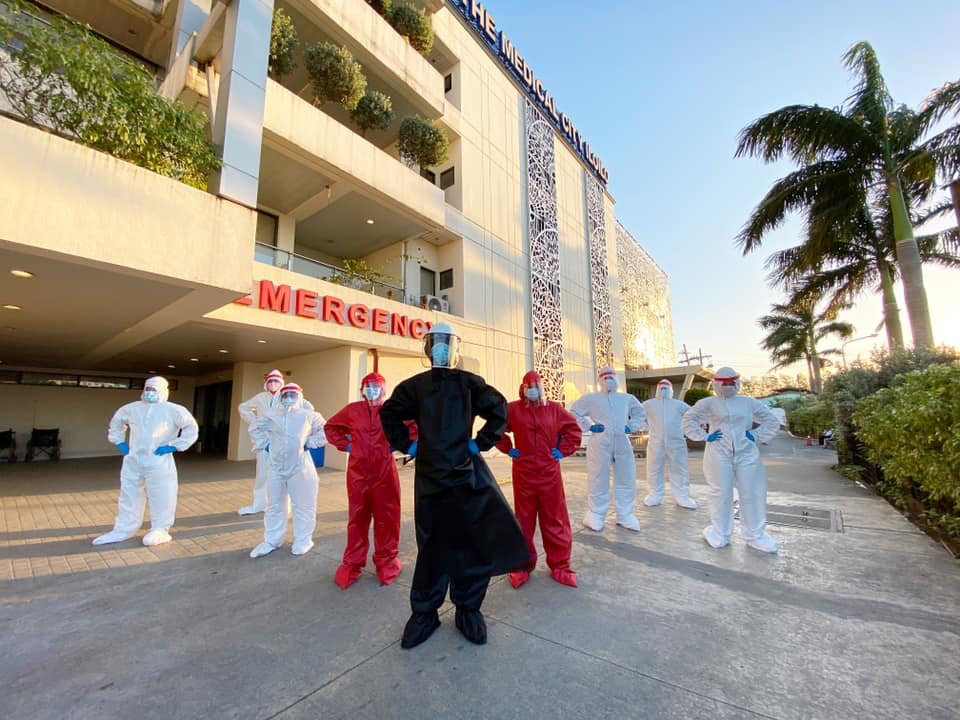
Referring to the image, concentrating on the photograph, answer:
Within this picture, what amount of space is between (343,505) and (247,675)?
163 inches

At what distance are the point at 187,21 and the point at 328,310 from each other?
6.71 metres

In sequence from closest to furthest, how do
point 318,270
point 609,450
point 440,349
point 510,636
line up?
point 510,636 < point 440,349 < point 609,450 < point 318,270

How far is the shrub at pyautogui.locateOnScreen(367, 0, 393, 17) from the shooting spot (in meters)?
11.6

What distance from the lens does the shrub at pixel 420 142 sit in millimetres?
11023

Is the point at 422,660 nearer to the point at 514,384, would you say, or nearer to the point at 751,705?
the point at 751,705

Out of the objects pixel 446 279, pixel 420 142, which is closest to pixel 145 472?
pixel 446 279

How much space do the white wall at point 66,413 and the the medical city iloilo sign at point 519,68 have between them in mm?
18665

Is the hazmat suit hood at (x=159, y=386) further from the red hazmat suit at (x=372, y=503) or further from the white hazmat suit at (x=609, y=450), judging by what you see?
the white hazmat suit at (x=609, y=450)

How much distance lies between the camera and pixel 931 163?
8.52 m

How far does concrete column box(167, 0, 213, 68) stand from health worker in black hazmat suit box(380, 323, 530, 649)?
10.5 metres

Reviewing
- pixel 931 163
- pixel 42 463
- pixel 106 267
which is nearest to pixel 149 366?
pixel 42 463

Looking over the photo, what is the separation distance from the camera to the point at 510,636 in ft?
8.04

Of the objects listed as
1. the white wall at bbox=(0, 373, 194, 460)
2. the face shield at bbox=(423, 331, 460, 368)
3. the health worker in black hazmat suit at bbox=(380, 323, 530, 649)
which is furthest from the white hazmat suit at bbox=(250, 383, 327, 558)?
the white wall at bbox=(0, 373, 194, 460)

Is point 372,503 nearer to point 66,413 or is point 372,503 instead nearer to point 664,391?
point 664,391
